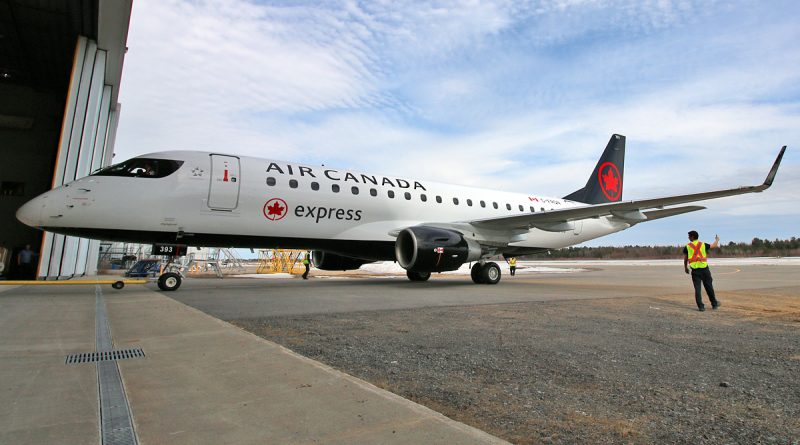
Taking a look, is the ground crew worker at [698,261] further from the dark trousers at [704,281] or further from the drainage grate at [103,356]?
the drainage grate at [103,356]

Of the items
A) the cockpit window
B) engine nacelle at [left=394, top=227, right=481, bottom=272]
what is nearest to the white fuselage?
the cockpit window

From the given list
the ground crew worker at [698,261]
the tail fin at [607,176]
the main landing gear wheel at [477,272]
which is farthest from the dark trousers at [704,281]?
the tail fin at [607,176]

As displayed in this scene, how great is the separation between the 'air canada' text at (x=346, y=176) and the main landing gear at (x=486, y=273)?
299 centimetres

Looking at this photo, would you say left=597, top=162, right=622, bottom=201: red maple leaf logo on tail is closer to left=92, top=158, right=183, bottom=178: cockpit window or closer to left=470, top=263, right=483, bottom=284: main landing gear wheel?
left=470, top=263, right=483, bottom=284: main landing gear wheel

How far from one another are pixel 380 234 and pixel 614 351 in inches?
339

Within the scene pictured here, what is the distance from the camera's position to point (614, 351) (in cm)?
357

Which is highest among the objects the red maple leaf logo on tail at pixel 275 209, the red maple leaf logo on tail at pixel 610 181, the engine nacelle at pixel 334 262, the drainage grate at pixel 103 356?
the red maple leaf logo on tail at pixel 610 181

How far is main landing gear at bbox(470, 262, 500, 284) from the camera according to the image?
1270 cm

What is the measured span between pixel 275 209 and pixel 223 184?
1290 mm

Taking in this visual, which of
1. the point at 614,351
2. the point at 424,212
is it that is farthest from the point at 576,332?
the point at 424,212

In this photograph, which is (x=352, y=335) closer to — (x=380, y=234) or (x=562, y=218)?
(x=380, y=234)

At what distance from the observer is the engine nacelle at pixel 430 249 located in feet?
34.0

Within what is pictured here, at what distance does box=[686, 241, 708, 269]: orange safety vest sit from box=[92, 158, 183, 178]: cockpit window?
1039 centimetres

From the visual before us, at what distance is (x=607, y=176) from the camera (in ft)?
60.1
